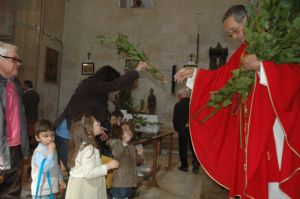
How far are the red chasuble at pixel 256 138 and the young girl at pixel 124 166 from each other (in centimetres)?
183

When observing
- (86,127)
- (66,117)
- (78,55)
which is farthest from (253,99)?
(78,55)

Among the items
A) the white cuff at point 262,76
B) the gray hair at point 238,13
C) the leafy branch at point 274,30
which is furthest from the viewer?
the gray hair at point 238,13

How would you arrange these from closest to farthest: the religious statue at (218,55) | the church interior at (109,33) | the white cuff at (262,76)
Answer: the white cuff at (262,76)
the religious statue at (218,55)
the church interior at (109,33)

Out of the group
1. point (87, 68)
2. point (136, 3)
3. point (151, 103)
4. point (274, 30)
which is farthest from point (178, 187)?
point (136, 3)

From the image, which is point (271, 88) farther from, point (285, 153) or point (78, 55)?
point (78, 55)

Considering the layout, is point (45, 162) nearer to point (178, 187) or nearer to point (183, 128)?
point (178, 187)

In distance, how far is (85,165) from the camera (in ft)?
12.1

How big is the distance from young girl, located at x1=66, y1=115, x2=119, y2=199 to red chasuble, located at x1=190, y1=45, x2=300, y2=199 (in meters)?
1.10

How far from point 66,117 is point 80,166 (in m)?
0.86

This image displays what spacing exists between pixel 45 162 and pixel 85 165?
44 cm

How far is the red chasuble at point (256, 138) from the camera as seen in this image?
2.43 meters

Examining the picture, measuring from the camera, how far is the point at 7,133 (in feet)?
11.4

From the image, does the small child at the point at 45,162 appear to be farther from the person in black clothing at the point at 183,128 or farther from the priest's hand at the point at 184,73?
the person in black clothing at the point at 183,128

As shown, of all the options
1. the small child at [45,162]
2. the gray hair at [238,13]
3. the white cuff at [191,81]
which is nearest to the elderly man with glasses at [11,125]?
the small child at [45,162]
